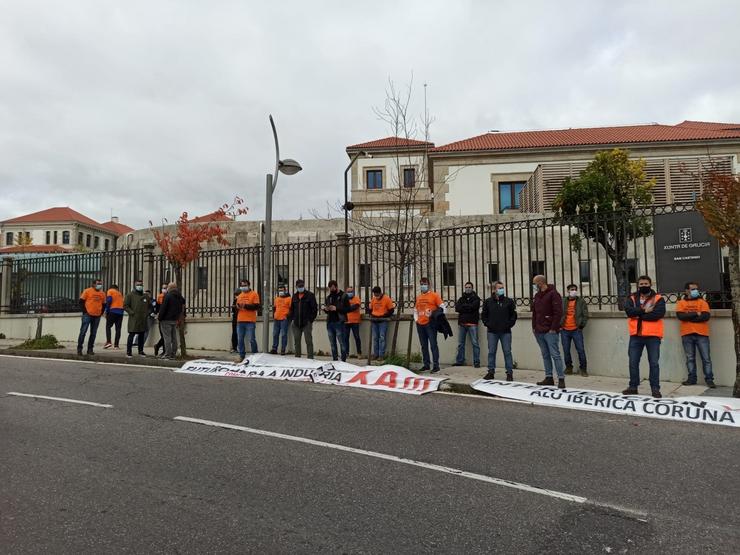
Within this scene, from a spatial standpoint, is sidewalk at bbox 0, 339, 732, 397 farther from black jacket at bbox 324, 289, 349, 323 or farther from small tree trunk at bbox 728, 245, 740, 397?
black jacket at bbox 324, 289, 349, 323

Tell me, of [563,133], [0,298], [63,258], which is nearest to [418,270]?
[63,258]

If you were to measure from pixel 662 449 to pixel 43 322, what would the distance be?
1825 cm

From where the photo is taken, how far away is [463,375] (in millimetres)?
9969

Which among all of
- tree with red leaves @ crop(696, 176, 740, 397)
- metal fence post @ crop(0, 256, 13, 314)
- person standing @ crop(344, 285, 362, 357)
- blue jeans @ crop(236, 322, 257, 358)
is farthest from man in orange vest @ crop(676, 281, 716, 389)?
metal fence post @ crop(0, 256, 13, 314)

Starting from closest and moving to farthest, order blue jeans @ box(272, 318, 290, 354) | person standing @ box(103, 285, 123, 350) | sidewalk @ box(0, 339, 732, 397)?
sidewalk @ box(0, 339, 732, 397)
blue jeans @ box(272, 318, 290, 354)
person standing @ box(103, 285, 123, 350)

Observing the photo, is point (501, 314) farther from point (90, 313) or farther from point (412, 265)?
point (90, 313)

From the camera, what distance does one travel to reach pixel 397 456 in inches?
198

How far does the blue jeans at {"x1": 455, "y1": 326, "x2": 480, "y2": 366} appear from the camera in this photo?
1096 centimetres

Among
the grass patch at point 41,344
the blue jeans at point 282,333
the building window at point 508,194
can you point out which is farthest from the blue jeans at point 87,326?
the building window at point 508,194

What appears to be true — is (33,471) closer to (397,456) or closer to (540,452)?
(397,456)

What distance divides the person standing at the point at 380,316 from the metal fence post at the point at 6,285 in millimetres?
14701

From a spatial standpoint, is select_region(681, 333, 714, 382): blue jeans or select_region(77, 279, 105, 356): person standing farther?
select_region(77, 279, 105, 356): person standing

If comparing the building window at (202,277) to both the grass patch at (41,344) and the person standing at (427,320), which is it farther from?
the person standing at (427,320)

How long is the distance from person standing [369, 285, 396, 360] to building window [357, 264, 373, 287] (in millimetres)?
1125
